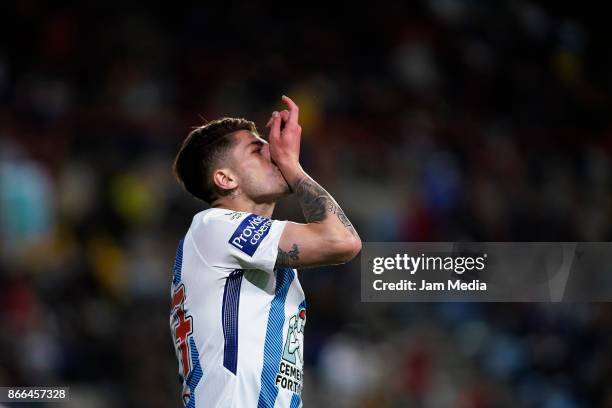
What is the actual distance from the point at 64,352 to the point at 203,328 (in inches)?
150

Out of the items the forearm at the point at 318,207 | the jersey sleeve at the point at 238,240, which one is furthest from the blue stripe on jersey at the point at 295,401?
the forearm at the point at 318,207

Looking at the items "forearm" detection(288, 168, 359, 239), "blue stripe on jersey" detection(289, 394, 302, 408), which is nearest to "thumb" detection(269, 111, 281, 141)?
"forearm" detection(288, 168, 359, 239)

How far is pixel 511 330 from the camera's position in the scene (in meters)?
7.38

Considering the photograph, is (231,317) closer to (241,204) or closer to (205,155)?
(241,204)

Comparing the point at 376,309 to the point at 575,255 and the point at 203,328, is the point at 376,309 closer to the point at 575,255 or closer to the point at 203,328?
the point at 575,255

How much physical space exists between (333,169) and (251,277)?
16.0 ft

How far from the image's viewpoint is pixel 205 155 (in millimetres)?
3129

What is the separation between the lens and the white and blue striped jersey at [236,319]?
9.03 feet

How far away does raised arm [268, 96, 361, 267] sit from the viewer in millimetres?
2758

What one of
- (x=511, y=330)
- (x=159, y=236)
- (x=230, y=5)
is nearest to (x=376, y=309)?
(x=511, y=330)

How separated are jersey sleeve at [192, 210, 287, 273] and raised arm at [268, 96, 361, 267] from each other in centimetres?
3
